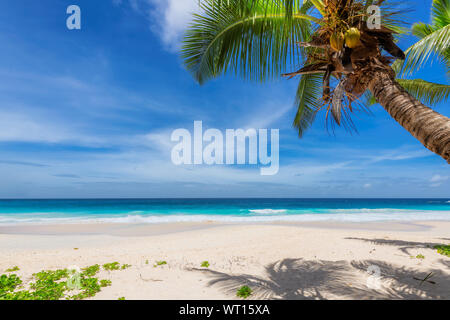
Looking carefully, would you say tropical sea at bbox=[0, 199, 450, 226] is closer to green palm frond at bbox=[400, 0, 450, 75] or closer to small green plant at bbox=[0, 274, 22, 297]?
small green plant at bbox=[0, 274, 22, 297]

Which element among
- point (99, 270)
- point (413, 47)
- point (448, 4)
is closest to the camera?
point (99, 270)

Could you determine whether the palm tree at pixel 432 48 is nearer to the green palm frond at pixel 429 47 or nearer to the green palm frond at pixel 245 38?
the green palm frond at pixel 429 47

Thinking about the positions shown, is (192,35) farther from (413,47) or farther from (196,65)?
(413,47)

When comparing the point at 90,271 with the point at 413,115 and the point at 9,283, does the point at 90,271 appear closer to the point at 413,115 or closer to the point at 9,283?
the point at 9,283

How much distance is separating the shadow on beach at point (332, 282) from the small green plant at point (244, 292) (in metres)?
0.09

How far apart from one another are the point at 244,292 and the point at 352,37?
3853 millimetres

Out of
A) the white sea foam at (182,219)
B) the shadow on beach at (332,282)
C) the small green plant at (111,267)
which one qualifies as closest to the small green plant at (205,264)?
the shadow on beach at (332,282)

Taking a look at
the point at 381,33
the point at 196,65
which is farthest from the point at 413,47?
the point at 196,65

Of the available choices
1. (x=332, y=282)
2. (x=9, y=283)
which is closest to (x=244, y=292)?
(x=332, y=282)

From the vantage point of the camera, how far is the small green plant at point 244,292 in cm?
343

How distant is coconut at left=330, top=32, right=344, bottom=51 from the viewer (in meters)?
2.92

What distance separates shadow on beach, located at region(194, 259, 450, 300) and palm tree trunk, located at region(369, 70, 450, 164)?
8.34 feet

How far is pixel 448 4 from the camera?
16.3 feet

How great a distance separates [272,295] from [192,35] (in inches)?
189
